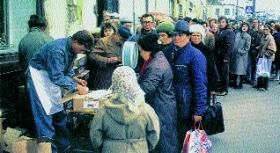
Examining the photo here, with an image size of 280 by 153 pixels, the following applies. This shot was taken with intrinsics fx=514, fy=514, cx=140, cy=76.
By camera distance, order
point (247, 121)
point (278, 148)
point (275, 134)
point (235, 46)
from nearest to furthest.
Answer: point (278, 148) < point (275, 134) < point (247, 121) < point (235, 46)

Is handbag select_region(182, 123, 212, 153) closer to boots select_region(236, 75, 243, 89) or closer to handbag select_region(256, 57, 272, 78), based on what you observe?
handbag select_region(256, 57, 272, 78)

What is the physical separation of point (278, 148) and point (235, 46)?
23.1ft

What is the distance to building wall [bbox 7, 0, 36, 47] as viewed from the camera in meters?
8.34

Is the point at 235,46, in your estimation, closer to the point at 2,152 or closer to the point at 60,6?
the point at 60,6

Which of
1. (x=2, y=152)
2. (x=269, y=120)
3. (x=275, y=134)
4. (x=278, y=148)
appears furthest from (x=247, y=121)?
(x=2, y=152)

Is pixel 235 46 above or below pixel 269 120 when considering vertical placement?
above

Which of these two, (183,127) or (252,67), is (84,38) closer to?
(183,127)

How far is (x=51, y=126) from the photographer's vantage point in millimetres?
6605

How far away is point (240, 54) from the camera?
14781 millimetres

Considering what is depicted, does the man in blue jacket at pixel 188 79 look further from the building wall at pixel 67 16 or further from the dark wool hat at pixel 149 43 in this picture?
the building wall at pixel 67 16

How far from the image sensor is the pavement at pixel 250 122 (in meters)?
8.22

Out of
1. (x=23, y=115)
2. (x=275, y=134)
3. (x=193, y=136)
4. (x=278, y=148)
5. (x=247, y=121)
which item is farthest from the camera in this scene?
(x=247, y=121)

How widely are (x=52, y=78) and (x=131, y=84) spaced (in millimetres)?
2155

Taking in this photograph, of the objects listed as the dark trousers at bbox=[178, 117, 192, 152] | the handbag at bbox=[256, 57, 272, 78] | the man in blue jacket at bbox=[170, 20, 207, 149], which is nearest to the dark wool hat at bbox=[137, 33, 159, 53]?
the man in blue jacket at bbox=[170, 20, 207, 149]
